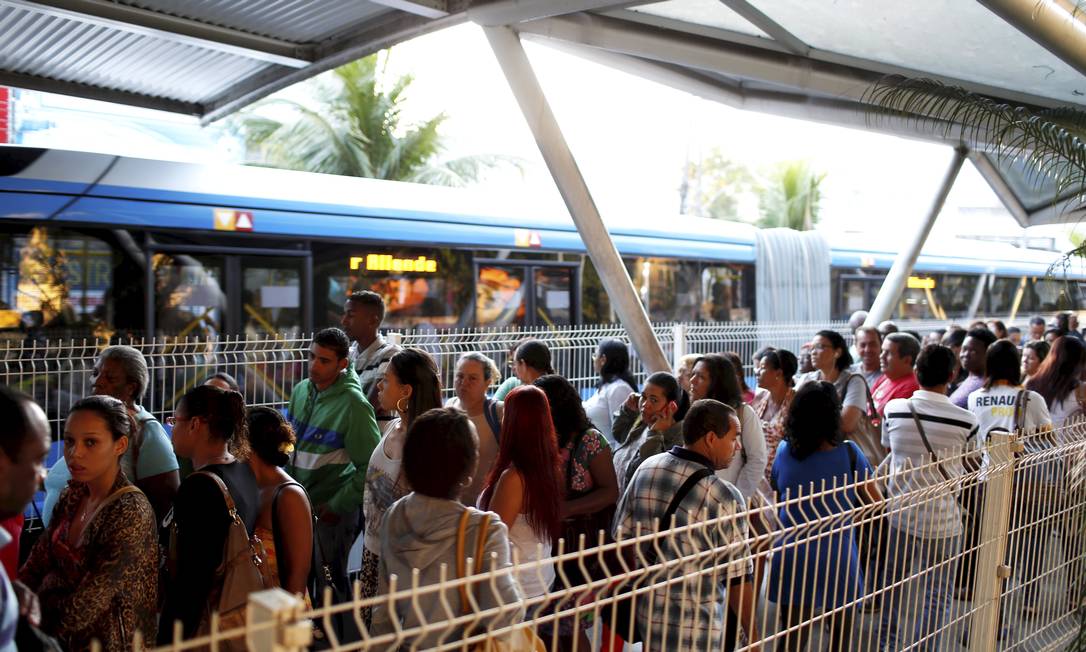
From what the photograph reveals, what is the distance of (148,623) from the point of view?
11.0 feet

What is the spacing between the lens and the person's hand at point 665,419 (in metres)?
5.27

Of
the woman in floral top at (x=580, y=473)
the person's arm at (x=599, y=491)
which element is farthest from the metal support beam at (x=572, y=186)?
the person's arm at (x=599, y=491)

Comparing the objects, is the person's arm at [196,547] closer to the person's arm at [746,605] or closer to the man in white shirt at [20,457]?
the man in white shirt at [20,457]

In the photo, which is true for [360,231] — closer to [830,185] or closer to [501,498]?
[501,498]

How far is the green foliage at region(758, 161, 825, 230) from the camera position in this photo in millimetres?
39281

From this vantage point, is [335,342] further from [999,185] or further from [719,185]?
[719,185]

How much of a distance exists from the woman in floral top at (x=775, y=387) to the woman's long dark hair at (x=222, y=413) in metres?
3.59

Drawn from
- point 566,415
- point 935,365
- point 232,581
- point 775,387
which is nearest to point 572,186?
point 775,387

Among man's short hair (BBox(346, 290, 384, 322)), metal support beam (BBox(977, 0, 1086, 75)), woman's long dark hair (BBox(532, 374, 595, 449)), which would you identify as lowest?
woman's long dark hair (BBox(532, 374, 595, 449))

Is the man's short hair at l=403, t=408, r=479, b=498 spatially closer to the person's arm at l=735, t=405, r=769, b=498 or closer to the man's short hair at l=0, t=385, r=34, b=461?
the man's short hair at l=0, t=385, r=34, b=461

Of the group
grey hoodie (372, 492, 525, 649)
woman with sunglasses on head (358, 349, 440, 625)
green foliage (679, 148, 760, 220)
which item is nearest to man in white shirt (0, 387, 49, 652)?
grey hoodie (372, 492, 525, 649)

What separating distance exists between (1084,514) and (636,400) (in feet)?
8.44

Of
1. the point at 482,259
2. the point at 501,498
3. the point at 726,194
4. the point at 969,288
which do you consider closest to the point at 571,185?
the point at 482,259

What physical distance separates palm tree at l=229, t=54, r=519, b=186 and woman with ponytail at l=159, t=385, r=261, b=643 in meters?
24.7
